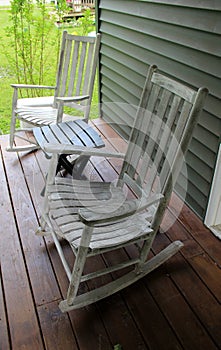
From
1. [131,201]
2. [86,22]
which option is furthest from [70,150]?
[86,22]

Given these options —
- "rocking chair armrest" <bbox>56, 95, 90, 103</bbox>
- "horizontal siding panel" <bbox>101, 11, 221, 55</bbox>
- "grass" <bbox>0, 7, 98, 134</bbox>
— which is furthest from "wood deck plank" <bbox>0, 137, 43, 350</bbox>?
"grass" <bbox>0, 7, 98, 134</bbox>

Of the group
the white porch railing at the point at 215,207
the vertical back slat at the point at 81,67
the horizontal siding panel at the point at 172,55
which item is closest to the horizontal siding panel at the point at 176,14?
the horizontal siding panel at the point at 172,55

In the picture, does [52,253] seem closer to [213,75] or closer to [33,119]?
[33,119]

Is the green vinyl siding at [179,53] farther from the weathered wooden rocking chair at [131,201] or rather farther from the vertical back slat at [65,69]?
the vertical back slat at [65,69]

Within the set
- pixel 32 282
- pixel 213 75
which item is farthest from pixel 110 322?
pixel 213 75

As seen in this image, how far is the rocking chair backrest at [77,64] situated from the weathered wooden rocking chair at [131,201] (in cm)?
99

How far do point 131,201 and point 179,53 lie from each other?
99cm

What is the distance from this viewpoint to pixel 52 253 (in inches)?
64.2

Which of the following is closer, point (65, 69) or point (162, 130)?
point (162, 130)

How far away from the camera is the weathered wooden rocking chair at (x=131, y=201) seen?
46.7 inches

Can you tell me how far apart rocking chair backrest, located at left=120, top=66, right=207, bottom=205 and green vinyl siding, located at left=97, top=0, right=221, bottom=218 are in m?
→ 0.31

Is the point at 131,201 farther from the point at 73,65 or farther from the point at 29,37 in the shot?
the point at 29,37

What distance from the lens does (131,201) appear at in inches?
57.4

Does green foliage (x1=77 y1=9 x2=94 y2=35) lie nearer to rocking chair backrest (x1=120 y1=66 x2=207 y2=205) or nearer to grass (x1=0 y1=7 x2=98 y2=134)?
grass (x1=0 y1=7 x2=98 y2=134)
